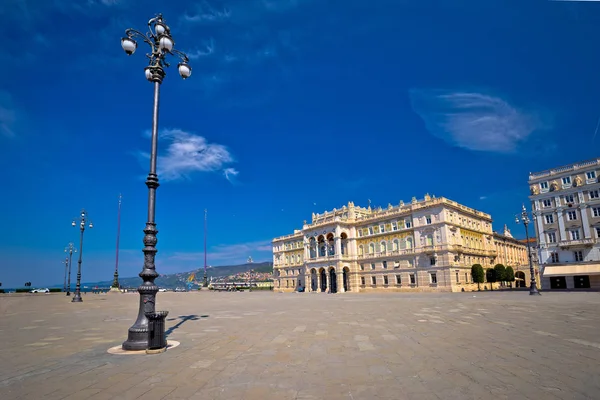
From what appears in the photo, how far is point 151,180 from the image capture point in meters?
10.1

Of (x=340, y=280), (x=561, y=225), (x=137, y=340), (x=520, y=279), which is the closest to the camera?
(x=137, y=340)

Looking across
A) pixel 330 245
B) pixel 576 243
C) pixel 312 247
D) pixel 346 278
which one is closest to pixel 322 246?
pixel 330 245

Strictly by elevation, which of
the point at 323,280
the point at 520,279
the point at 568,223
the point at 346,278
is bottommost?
the point at 520,279

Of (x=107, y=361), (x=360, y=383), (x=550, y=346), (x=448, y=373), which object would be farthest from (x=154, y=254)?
(x=550, y=346)

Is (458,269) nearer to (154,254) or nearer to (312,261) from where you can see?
(312,261)

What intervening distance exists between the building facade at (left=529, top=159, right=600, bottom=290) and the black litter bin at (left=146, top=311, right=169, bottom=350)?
4951cm

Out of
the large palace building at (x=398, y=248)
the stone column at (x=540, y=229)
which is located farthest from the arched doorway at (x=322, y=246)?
the stone column at (x=540, y=229)

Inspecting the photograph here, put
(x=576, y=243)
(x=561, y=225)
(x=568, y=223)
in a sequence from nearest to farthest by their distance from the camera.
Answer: (x=576, y=243), (x=568, y=223), (x=561, y=225)

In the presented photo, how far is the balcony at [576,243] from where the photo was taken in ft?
137

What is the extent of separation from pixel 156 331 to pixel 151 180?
13.4 ft

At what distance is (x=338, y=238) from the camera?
63062 mm

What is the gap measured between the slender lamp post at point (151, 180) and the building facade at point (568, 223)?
49.0 m

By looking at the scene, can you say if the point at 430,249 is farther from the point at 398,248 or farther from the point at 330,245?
the point at 330,245

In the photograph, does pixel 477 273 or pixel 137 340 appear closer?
pixel 137 340
